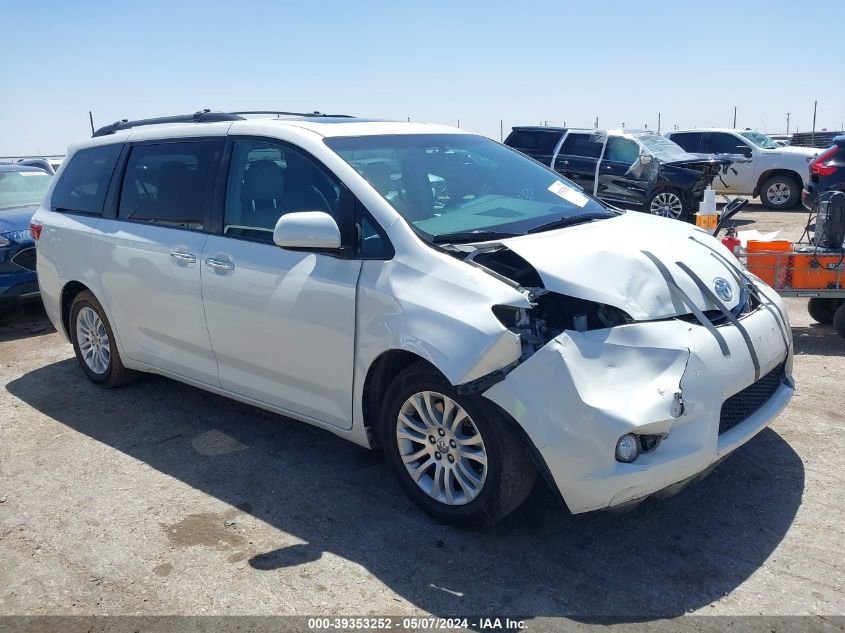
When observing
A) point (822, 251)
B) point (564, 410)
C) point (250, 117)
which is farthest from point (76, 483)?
point (822, 251)

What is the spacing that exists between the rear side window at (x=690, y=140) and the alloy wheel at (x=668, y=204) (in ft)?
14.5

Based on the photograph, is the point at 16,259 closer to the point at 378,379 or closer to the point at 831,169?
the point at 378,379

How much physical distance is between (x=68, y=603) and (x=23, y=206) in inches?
272

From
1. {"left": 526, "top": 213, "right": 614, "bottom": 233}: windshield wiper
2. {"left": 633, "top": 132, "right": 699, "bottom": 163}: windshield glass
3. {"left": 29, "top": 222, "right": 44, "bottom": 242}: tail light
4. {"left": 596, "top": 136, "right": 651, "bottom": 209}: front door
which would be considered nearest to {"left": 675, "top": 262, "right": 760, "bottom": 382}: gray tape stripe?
{"left": 526, "top": 213, "right": 614, "bottom": 233}: windshield wiper

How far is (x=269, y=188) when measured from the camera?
424cm

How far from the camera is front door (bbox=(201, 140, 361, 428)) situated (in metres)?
3.81

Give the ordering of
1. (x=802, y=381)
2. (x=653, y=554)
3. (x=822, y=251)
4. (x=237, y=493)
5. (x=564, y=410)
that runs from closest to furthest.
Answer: (x=564, y=410)
(x=653, y=554)
(x=237, y=493)
(x=802, y=381)
(x=822, y=251)

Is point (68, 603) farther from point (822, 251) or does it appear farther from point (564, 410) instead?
point (822, 251)

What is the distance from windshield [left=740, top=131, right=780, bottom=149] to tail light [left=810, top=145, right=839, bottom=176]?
5473 mm

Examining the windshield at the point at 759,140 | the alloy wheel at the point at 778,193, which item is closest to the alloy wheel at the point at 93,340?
the alloy wheel at the point at 778,193

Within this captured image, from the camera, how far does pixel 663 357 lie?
10.5 ft

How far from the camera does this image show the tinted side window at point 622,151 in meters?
13.3

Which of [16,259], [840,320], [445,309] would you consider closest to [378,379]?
[445,309]

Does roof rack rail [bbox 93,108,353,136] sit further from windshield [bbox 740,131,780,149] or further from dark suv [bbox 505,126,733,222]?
windshield [bbox 740,131,780,149]
